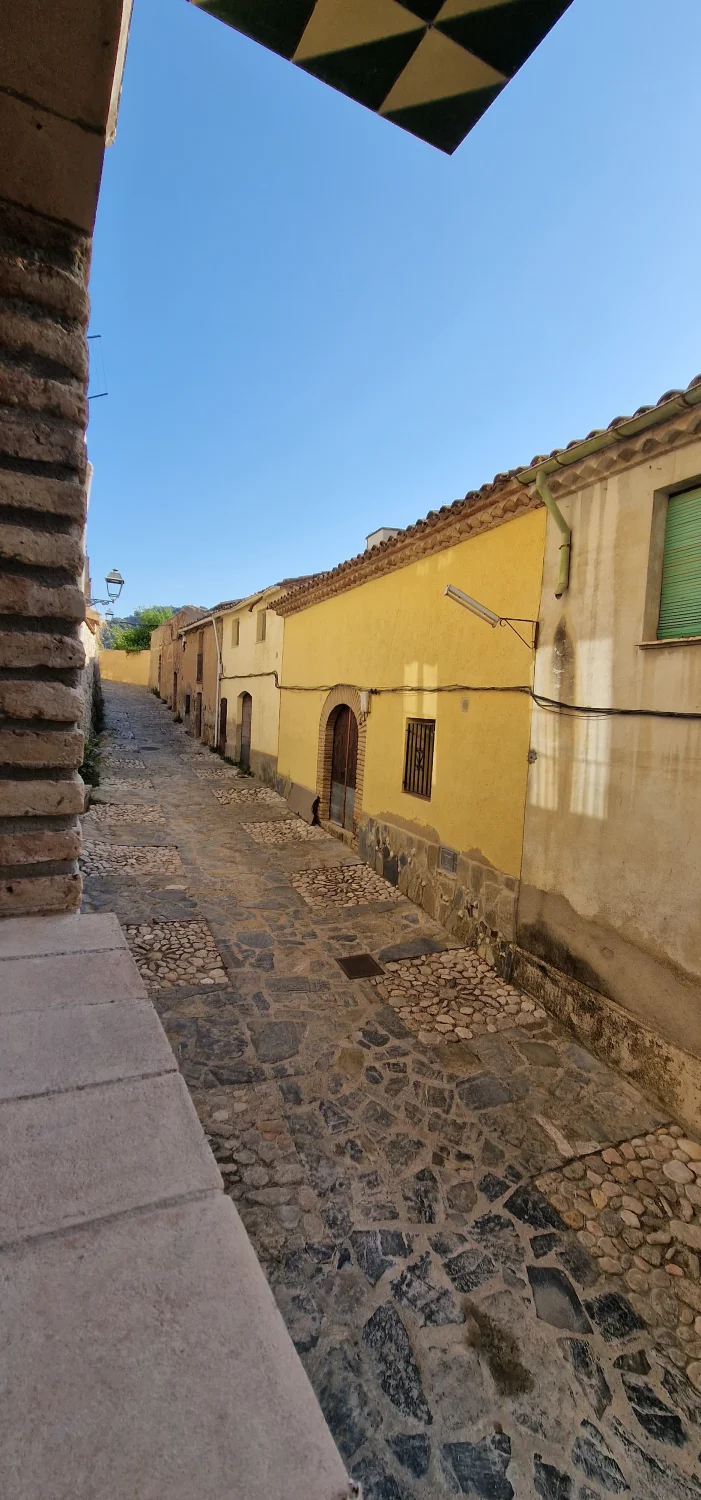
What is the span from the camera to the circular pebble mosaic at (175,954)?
5055 mm

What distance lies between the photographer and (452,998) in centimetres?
509

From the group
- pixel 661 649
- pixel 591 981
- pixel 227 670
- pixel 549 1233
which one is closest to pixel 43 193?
pixel 661 649

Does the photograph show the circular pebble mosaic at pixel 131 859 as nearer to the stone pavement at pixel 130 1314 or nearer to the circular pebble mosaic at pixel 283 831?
the circular pebble mosaic at pixel 283 831

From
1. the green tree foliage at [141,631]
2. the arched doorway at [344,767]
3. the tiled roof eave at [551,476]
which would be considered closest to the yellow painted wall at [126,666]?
the green tree foliage at [141,631]

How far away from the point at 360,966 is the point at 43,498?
4.69 metres

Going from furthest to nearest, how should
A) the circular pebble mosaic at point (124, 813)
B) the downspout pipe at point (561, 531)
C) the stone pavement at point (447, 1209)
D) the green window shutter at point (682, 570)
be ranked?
1. the circular pebble mosaic at point (124, 813)
2. the downspout pipe at point (561, 531)
3. the green window shutter at point (682, 570)
4. the stone pavement at point (447, 1209)

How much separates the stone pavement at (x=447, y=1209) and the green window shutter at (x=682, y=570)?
3.22 meters

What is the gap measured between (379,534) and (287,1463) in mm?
9856

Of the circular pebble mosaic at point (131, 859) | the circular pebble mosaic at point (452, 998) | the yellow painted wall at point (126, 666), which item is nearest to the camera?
the circular pebble mosaic at point (452, 998)

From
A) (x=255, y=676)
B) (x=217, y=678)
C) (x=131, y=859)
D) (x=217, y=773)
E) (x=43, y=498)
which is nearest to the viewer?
(x=43, y=498)

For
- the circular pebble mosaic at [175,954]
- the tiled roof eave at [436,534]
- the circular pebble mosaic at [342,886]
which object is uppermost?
the tiled roof eave at [436,534]

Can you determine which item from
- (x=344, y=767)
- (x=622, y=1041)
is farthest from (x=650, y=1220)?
(x=344, y=767)

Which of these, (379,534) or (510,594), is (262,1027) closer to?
(510,594)

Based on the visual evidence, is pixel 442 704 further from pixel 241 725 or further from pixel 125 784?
pixel 241 725
